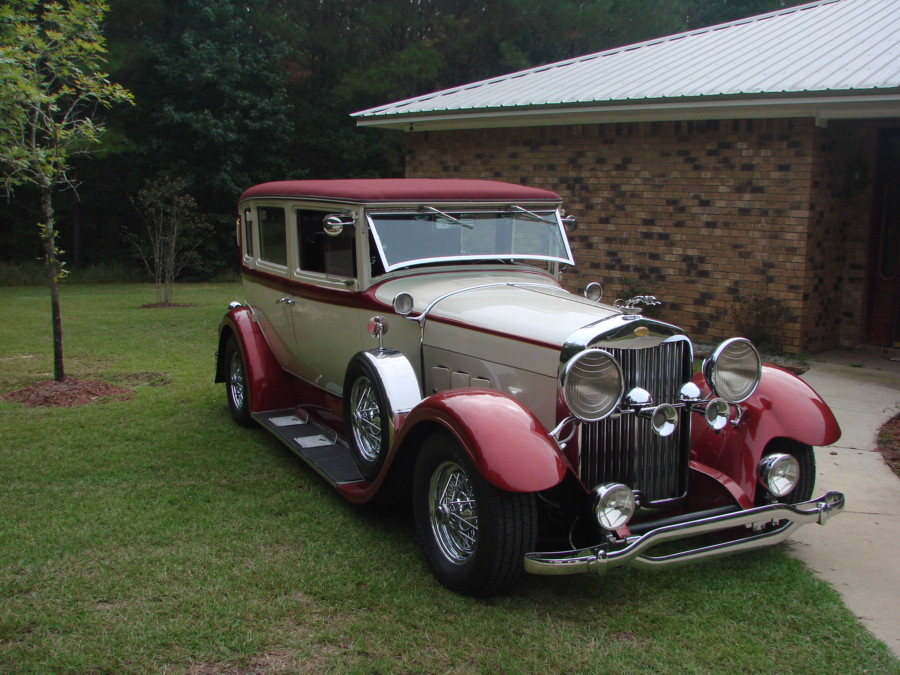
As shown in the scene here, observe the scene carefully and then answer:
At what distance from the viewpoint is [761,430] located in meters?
4.09

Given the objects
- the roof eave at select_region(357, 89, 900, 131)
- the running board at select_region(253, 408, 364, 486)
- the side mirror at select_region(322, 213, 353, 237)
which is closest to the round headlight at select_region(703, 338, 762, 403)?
the running board at select_region(253, 408, 364, 486)

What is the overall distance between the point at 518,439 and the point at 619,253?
23.8ft

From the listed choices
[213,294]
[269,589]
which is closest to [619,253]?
[269,589]

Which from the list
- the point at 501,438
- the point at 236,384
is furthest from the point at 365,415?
the point at 236,384

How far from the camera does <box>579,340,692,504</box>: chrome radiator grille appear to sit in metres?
3.71

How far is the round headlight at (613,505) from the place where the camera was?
3.37 m

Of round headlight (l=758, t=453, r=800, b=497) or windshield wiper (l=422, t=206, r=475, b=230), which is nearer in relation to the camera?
round headlight (l=758, t=453, r=800, b=497)

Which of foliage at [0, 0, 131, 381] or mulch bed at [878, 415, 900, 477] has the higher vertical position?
foliage at [0, 0, 131, 381]

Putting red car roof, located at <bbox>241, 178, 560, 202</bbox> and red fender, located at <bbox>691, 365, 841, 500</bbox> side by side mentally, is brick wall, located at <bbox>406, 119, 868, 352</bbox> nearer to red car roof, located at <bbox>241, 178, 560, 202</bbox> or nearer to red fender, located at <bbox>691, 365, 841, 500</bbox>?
red car roof, located at <bbox>241, 178, 560, 202</bbox>

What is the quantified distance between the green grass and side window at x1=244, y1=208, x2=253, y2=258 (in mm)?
1902

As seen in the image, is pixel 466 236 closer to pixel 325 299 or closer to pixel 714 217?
pixel 325 299

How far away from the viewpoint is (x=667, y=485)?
3938mm

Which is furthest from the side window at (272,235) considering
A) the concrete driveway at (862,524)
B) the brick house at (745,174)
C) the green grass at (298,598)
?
the brick house at (745,174)

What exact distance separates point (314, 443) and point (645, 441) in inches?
90.5
